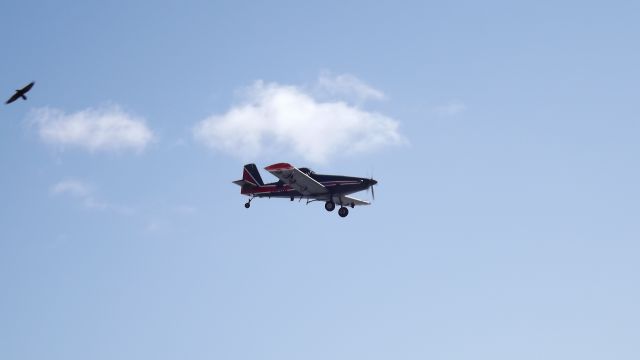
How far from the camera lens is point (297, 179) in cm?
5800

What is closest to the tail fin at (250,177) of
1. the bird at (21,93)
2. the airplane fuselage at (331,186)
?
the airplane fuselage at (331,186)

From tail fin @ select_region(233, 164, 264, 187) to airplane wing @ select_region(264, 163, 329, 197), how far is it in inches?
178

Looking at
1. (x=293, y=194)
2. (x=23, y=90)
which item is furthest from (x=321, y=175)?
(x=23, y=90)

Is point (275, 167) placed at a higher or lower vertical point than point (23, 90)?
lower

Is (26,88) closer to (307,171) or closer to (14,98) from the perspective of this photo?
(14,98)

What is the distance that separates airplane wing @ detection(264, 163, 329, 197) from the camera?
56.9 m

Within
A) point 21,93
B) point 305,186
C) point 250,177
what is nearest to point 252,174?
point 250,177

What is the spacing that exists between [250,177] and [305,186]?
601cm

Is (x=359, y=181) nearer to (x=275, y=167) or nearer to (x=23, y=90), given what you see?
(x=275, y=167)

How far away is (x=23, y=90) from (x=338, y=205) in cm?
2301

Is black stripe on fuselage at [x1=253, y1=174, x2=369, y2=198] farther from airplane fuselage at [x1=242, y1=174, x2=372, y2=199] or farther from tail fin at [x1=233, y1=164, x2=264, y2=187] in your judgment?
tail fin at [x1=233, y1=164, x2=264, y2=187]

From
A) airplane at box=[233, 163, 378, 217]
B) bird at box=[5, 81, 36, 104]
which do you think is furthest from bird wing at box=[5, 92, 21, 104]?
airplane at box=[233, 163, 378, 217]

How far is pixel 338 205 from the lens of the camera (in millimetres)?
61969

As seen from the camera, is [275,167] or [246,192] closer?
[275,167]
